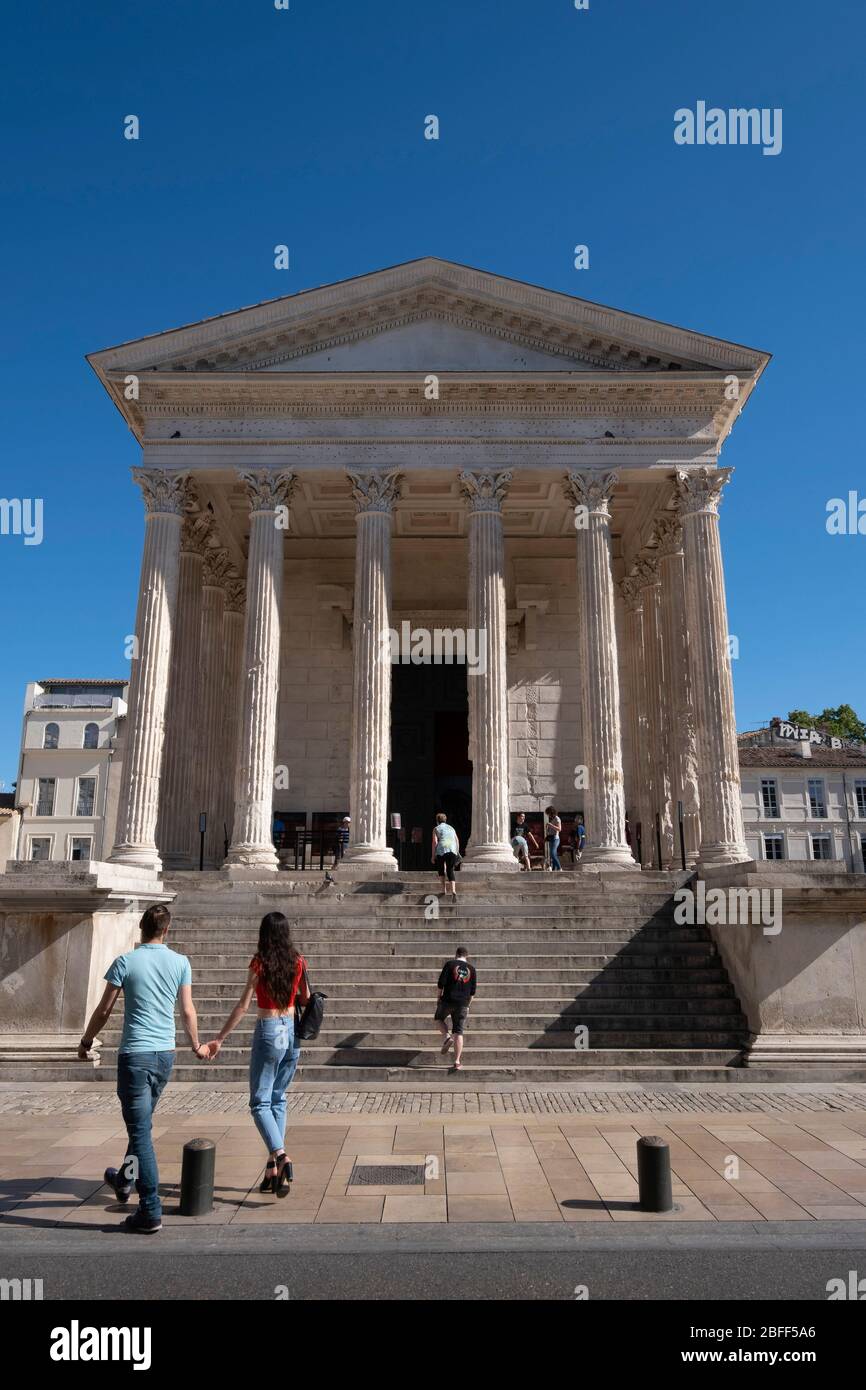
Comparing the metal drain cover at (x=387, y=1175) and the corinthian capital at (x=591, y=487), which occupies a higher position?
the corinthian capital at (x=591, y=487)

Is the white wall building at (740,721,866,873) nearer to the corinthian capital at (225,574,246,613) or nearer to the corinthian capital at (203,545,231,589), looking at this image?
the corinthian capital at (225,574,246,613)

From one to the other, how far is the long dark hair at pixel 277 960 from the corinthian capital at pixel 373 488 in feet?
53.2

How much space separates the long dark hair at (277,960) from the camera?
7234 mm

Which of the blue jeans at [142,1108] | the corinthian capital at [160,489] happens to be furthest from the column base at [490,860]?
the blue jeans at [142,1108]

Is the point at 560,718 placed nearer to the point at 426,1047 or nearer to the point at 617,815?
the point at 617,815

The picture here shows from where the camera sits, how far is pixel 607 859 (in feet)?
66.3

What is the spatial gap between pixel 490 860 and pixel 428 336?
41.9 feet

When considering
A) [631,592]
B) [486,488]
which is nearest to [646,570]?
[631,592]

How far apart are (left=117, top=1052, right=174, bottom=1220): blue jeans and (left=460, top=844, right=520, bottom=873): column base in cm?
1351

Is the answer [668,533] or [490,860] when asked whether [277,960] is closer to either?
→ [490,860]

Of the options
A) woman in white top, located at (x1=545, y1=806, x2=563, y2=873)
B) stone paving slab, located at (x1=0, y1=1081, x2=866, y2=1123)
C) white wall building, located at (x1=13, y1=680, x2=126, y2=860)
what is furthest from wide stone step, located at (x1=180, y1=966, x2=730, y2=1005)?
white wall building, located at (x1=13, y1=680, x2=126, y2=860)

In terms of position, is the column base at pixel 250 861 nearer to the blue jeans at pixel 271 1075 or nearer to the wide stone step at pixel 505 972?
the wide stone step at pixel 505 972

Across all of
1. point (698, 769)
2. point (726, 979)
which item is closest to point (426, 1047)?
point (726, 979)

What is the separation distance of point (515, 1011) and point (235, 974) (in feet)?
14.8
